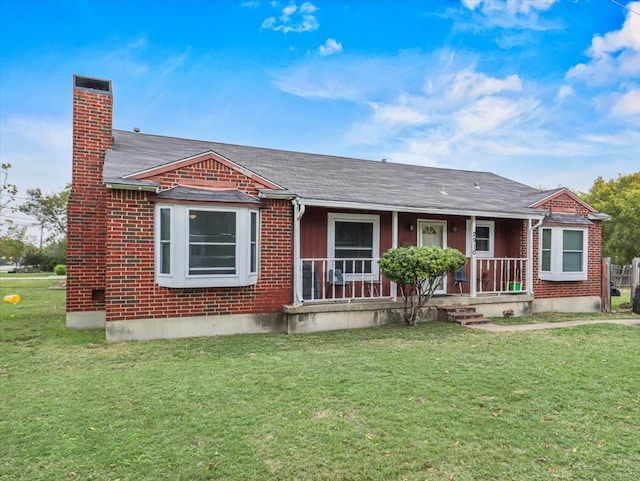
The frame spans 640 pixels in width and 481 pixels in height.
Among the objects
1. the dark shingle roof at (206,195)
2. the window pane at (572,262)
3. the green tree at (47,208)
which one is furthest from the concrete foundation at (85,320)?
the green tree at (47,208)

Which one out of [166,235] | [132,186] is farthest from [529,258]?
[132,186]

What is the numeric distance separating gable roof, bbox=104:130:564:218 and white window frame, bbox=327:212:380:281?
2.04 ft

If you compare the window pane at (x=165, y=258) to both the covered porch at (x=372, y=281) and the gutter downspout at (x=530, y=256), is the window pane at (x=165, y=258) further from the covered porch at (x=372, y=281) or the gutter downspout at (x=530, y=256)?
the gutter downspout at (x=530, y=256)

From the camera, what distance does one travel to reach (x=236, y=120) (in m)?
19.1

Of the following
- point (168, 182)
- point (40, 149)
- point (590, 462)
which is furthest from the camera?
point (40, 149)

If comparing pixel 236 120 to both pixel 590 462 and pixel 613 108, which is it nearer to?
pixel 613 108

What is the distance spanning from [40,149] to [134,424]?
28065 mm

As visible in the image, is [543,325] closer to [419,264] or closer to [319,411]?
[419,264]

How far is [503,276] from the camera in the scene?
429 inches

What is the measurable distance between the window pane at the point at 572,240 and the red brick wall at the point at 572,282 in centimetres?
57

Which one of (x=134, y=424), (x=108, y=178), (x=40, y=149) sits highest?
(x=40, y=149)

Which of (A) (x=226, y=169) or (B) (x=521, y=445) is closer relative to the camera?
(B) (x=521, y=445)

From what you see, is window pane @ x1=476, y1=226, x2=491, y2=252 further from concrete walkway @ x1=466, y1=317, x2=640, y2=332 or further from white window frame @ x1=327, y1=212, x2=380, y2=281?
white window frame @ x1=327, y1=212, x2=380, y2=281

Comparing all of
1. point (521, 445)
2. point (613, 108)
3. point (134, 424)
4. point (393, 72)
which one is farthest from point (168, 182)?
point (613, 108)
